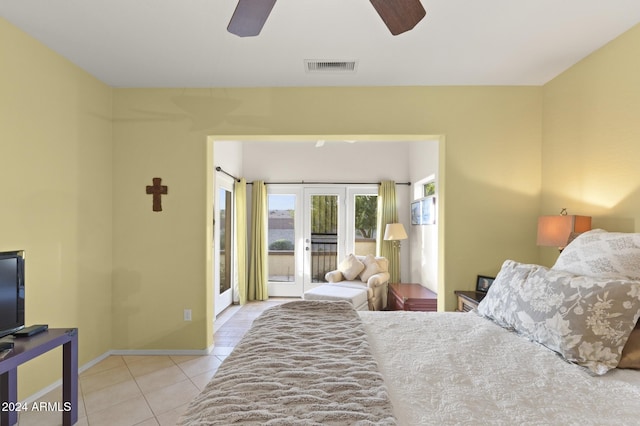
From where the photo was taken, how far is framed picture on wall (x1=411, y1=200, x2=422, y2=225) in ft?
16.7

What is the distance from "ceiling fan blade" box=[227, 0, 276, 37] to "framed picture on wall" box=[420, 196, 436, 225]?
137 inches

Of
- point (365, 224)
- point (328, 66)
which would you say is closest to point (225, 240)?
point (365, 224)

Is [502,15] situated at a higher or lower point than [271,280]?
higher

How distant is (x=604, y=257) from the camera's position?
171 centimetres

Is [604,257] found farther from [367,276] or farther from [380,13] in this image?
[367,276]

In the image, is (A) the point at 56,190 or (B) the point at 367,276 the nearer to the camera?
(A) the point at 56,190

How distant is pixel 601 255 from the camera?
1.73 m

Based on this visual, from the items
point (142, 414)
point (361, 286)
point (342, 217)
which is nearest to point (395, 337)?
point (142, 414)

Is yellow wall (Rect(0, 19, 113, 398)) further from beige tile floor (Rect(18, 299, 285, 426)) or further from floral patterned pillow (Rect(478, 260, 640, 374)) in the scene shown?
floral patterned pillow (Rect(478, 260, 640, 374))

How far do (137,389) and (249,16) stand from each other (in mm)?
2720

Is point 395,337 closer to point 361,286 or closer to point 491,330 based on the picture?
point 491,330

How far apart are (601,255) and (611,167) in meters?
0.97

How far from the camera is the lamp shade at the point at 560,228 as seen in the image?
7.79 feet

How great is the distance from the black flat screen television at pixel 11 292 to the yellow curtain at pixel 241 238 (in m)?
3.41
